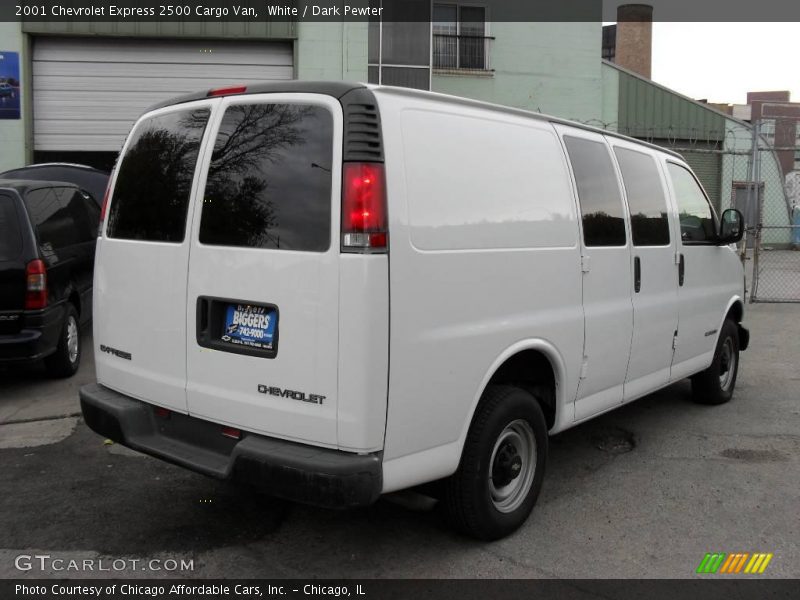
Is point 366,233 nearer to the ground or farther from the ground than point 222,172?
nearer to the ground

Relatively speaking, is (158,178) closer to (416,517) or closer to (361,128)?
(361,128)

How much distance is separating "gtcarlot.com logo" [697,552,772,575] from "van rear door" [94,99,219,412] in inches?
103

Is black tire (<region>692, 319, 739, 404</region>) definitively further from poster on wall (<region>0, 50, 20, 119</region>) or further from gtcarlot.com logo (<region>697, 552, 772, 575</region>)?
poster on wall (<region>0, 50, 20, 119</region>)

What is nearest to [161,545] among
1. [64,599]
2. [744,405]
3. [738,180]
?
[64,599]

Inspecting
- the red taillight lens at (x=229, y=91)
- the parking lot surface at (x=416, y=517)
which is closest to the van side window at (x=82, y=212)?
the parking lot surface at (x=416, y=517)

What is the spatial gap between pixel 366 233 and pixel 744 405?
4.81 m

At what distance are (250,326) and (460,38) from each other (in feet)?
48.4

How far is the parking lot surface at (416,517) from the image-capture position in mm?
3607

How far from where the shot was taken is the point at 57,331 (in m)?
6.67

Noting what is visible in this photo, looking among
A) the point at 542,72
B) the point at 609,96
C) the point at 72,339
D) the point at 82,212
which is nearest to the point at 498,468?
the point at 72,339

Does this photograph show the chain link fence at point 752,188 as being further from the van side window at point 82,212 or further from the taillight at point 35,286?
the taillight at point 35,286

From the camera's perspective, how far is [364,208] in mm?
3033

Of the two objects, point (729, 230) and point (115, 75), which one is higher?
point (115, 75)

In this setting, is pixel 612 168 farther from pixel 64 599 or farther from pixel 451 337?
pixel 64 599
